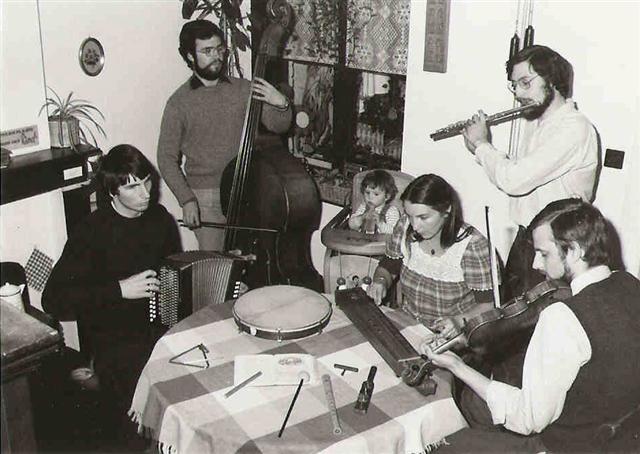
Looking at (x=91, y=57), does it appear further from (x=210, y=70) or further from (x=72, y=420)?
Answer: (x=72, y=420)

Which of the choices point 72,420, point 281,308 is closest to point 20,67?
point 72,420

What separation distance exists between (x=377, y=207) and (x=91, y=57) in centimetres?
185

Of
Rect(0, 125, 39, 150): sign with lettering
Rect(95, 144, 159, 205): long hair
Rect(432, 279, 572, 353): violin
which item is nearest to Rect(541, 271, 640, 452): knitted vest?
Rect(432, 279, 572, 353): violin

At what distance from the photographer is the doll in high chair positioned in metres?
3.59

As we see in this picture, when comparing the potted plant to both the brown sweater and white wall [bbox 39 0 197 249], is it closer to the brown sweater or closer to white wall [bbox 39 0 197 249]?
white wall [bbox 39 0 197 249]

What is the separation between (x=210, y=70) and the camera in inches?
152

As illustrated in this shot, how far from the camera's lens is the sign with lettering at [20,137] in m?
3.15

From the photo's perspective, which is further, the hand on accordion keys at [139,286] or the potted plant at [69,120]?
the potted plant at [69,120]

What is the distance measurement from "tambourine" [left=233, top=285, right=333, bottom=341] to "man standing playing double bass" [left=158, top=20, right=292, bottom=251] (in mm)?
1349

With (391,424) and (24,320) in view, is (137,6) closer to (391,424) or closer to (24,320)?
(391,424)

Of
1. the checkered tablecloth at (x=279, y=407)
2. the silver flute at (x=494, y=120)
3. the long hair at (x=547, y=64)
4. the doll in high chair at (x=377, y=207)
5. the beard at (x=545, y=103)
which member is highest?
the long hair at (x=547, y=64)

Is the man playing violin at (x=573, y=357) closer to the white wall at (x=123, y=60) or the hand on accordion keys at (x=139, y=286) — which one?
the hand on accordion keys at (x=139, y=286)

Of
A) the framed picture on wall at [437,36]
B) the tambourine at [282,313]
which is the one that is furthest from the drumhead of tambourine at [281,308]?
the framed picture on wall at [437,36]

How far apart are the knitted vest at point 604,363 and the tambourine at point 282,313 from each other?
0.84 meters
